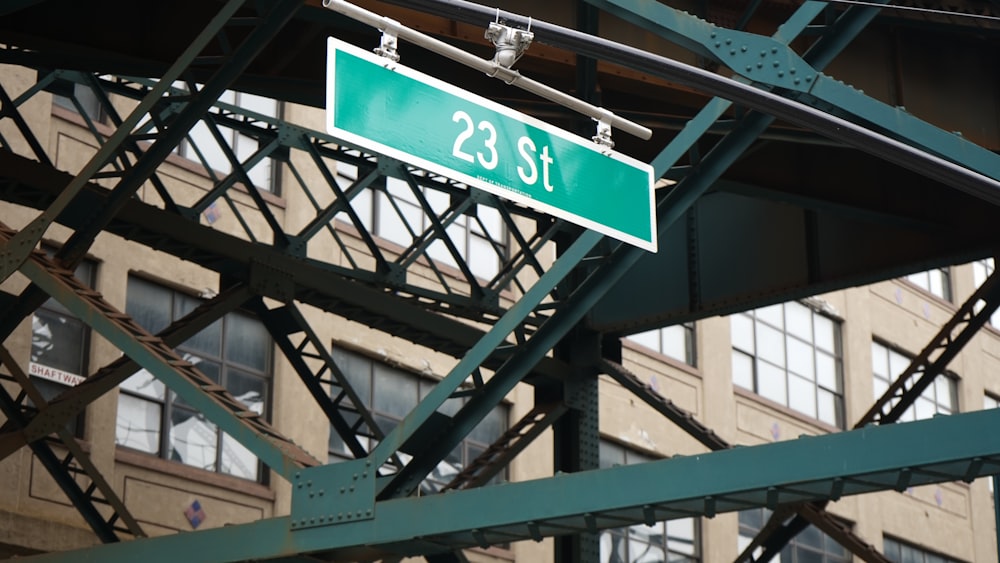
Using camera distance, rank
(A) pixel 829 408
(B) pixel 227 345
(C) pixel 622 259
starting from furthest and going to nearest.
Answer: (A) pixel 829 408 < (B) pixel 227 345 < (C) pixel 622 259

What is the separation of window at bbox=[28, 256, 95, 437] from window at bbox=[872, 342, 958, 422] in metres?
25.4

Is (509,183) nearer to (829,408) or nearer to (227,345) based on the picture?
(227,345)

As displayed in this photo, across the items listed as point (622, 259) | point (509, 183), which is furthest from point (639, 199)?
point (622, 259)

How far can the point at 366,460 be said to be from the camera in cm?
1421

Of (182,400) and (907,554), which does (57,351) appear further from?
(907,554)

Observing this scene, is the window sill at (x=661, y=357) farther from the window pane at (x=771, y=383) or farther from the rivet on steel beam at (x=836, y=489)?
the rivet on steel beam at (x=836, y=489)

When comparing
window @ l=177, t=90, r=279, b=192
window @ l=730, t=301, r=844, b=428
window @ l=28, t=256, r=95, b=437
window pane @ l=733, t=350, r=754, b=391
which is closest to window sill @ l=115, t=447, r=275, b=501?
window @ l=28, t=256, r=95, b=437

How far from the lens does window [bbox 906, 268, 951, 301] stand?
47.8 metres

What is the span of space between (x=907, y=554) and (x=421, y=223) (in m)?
18.5

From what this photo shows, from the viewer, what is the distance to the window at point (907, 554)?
43.9 metres

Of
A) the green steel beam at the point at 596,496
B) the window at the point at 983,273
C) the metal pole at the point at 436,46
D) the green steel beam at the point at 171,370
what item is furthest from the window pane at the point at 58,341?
the window at the point at 983,273

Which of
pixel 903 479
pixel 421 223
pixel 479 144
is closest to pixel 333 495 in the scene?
pixel 903 479

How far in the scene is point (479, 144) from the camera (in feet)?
32.7

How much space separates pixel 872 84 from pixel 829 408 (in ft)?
89.3
